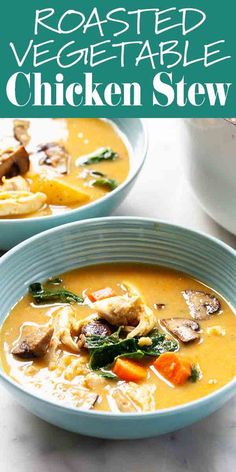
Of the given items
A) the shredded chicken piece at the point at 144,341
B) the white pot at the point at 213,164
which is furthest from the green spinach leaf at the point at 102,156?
the shredded chicken piece at the point at 144,341

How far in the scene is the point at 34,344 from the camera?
3275mm

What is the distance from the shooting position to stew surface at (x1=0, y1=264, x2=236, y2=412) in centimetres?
319

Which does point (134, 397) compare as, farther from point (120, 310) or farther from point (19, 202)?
point (19, 202)

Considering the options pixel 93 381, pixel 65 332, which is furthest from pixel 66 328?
pixel 93 381

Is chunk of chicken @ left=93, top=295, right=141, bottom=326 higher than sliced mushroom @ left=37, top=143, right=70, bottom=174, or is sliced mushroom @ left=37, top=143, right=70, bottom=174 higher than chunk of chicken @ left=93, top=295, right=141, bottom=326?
sliced mushroom @ left=37, top=143, right=70, bottom=174

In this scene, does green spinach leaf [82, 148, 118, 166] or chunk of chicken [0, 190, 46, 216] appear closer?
chunk of chicken [0, 190, 46, 216]

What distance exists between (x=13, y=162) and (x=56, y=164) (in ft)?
0.85

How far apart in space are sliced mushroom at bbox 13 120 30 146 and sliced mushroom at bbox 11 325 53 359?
154 cm

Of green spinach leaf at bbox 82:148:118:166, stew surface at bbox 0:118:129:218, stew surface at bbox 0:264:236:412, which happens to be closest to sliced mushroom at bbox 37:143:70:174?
stew surface at bbox 0:118:129:218

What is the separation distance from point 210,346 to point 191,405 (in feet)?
1.58

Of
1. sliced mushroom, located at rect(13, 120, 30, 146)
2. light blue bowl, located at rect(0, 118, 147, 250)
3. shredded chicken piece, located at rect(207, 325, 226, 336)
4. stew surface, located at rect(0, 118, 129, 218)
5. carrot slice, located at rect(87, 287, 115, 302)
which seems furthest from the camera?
sliced mushroom, located at rect(13, 120, 30, 146)

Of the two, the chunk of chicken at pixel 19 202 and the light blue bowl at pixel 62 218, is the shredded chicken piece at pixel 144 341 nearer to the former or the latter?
the light blue bowl at pixel 62 218

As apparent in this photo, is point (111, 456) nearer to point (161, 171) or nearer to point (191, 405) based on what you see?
point (191, 405)

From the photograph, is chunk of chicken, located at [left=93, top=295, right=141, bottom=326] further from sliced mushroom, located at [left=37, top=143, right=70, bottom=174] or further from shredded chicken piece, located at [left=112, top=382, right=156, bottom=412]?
sliced mushroom, located at [left=37, top=143, right=70, bottom=174]
